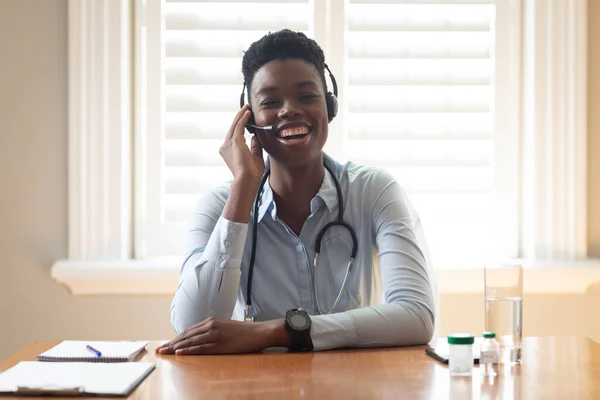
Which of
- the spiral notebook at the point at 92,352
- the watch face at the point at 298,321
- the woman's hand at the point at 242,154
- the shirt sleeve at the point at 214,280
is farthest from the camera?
the woman's hand at the point at 242,154

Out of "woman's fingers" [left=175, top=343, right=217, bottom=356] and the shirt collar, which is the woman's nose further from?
"woman's fingers" [left=175, top=343, right=217, bottom=356]

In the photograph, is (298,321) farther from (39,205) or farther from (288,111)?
(39,205)

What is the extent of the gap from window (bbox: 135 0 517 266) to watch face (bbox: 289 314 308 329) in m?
1.34

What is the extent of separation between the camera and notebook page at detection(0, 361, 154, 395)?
1.43 m

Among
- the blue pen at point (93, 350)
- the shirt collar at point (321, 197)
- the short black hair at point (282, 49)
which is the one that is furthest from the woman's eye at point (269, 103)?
the blue pen at point (93, 350)

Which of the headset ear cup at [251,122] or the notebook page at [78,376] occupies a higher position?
the headset ear cup at [251,122]

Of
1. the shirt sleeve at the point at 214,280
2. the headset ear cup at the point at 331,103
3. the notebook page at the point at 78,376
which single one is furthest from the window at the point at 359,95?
the notebook page at the point at 78,376

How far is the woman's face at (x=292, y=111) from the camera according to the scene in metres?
2.25

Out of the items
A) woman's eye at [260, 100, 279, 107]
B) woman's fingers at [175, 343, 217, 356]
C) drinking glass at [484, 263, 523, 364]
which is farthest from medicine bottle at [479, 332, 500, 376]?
woman's eye at [260, 100, 279, 107]

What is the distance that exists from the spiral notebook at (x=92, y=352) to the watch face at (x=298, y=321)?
32 centimetres

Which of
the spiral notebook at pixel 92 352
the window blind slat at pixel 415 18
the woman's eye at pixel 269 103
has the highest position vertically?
the window blind slat at pixel 415 18

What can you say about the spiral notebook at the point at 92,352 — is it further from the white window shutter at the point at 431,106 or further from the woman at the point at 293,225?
the white window shutter at the point at 431,106

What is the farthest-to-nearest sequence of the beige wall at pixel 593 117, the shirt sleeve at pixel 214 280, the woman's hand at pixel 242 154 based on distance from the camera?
the beige wall at pixel 593 117
the woman's hand at pixel 242 154
the shirt sleeve at pixel 214 280

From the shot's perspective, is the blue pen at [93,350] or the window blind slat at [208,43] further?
the window blind slat at [208,43]
